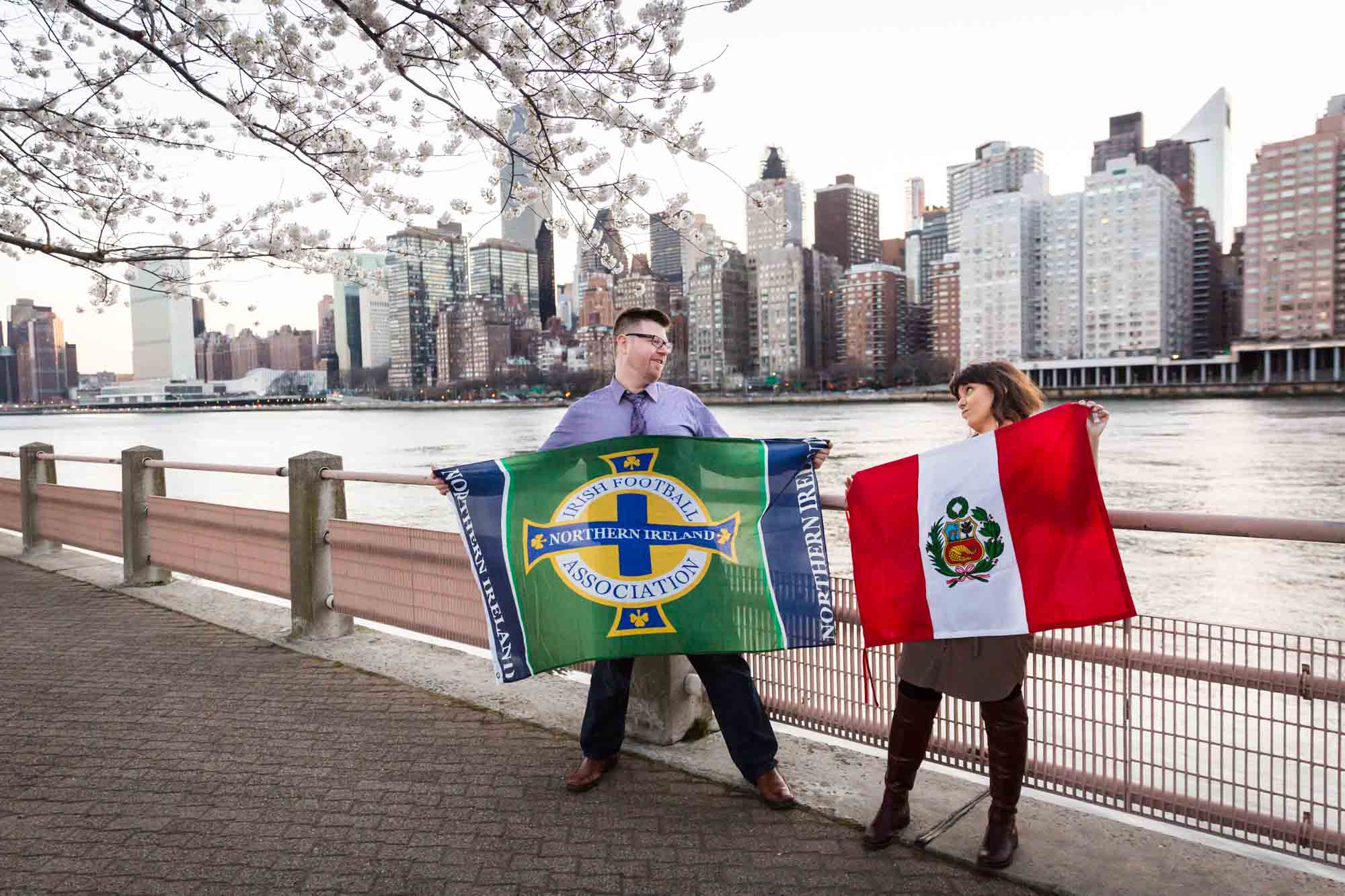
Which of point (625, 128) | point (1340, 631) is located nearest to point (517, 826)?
point (625, 128)

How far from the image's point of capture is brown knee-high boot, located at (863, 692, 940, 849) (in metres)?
3.36

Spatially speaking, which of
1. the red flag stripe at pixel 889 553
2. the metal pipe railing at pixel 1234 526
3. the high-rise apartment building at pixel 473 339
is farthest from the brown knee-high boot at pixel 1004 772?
the high-rise apartment building at pixel 473 339

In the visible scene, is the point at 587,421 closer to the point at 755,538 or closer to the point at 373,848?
the point at 755,538

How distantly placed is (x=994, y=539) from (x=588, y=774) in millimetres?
1909

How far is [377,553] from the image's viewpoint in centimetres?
597

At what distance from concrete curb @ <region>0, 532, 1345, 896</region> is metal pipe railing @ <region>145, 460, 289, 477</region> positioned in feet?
5.01

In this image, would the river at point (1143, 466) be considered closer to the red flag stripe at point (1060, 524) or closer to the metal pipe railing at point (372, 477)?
the red flag stripe at point (1060, 524)

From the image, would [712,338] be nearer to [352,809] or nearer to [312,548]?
[312,548]

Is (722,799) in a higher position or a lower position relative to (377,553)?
lower

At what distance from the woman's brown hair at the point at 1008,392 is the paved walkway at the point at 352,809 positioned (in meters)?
1.57

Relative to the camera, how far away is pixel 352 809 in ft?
12.3

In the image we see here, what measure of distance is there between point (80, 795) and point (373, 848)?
146 cm

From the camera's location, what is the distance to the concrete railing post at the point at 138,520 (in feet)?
27.4

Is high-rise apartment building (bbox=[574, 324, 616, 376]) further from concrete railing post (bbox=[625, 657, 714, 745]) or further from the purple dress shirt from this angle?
the purple dress shirt
